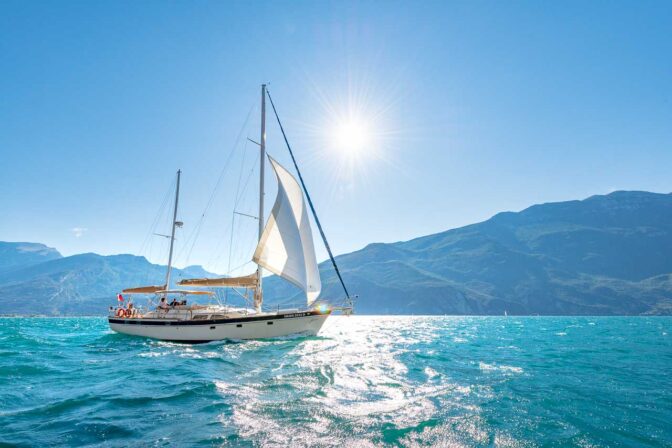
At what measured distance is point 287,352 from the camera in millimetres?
22312

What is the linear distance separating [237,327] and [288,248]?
7.60 m

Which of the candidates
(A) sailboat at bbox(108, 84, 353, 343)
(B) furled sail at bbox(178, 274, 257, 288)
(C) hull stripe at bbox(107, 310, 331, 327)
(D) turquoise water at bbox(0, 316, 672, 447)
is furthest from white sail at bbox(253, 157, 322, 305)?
(D) turquoise water at bbox(0, 316, 672, 447)

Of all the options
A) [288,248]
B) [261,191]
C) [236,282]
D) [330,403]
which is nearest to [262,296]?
[236,282]

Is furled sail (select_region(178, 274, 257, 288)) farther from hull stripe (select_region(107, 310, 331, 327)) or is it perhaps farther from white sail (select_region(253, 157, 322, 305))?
hull stripe (select_region(107, 310, 331, 327))

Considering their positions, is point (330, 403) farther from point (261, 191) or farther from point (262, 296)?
point (261, 191)

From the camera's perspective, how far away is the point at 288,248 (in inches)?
1182

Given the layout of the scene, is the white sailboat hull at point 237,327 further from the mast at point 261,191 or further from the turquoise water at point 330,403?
the turquoise water at point 330,403

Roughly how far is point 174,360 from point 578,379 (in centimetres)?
1978

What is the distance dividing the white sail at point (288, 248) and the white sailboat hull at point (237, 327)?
82.9 inches

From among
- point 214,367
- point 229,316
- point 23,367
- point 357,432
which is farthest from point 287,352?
point 357,432

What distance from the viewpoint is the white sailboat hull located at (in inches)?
1107

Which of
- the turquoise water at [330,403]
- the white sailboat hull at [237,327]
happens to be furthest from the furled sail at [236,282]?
the turquoise water at [330,403]

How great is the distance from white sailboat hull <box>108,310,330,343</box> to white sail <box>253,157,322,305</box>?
2105mm

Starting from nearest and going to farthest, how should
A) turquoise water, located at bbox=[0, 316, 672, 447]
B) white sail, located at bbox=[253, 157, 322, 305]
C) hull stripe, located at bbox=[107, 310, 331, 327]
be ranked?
turquoise water, located at bbox=[0, 316, 672, 447], hull stripe, located at bbox=[107, 310, 331, 327], white sail, located at bbox=[253, 157, 322, 305]
